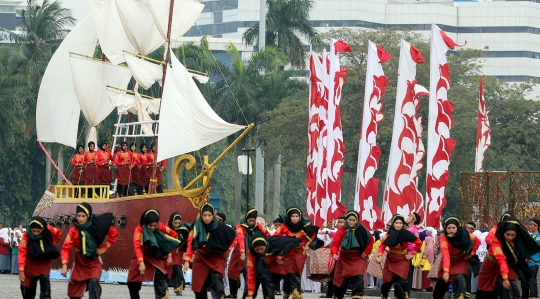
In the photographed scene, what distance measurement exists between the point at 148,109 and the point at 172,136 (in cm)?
563

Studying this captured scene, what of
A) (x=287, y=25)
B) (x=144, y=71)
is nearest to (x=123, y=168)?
(x=144, y=71)

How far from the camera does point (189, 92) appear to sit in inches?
1388

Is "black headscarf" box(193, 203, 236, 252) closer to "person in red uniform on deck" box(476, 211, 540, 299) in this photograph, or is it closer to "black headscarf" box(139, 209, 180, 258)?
"black headscarf" box(139, 209, 180, 258)

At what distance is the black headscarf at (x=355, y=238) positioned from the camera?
19.5 metres

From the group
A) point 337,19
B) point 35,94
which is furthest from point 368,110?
point 337,19

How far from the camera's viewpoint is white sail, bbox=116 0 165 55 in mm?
38750

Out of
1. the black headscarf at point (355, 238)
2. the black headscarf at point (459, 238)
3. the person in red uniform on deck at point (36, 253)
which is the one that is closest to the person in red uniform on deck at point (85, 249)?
the person in red uniform on deck at point (36, 253)

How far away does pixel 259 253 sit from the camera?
62.7 feet

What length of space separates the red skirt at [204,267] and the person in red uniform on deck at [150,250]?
0.41m

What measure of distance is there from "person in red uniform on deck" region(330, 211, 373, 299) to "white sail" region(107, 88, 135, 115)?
20.7m

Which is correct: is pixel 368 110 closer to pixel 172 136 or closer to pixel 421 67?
pixel 172 136

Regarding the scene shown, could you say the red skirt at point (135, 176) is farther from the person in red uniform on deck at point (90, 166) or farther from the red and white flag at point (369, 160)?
the red and white flag at point (369, 160)

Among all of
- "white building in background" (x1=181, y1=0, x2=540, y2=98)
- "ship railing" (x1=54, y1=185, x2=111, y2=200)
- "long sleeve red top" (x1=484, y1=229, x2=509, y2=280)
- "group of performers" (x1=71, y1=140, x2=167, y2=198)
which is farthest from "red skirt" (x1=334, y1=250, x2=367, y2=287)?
"white building in background" (x1=181, y1=0, x2=540, y2=98)

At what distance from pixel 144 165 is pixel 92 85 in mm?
8642
